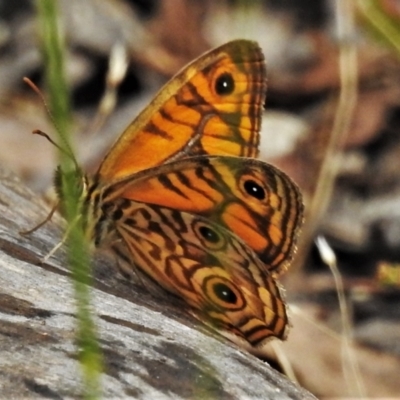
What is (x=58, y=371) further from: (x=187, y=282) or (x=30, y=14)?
(x=30, y=14)

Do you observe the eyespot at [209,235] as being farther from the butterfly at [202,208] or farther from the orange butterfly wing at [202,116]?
the orange butterfly wing at [202,116]

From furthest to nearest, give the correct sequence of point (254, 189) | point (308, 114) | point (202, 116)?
point (308, 114), point (202, 116), point (254, 189)

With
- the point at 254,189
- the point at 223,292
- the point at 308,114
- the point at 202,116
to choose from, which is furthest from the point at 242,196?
the point at 308,114

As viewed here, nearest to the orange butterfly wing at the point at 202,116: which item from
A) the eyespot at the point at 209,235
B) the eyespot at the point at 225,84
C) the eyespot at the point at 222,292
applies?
the eyespot at the point at 225,84

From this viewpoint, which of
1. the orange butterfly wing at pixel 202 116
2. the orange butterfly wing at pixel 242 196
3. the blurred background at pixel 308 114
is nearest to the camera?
the orange butterfly wing at pixel 242 196

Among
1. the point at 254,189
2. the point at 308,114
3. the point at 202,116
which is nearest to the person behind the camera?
the point at 254,189

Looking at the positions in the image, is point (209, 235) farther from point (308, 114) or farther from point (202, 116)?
point (308, 114)

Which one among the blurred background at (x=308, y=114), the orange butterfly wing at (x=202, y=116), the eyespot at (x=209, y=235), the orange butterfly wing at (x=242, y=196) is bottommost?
the eyespot at (x=209, y=235)
